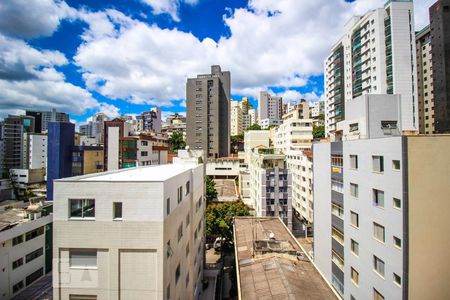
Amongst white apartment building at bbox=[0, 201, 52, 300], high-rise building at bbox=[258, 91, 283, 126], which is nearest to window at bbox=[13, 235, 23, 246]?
white apartment building at bbox=[0, 201, 52, 300]

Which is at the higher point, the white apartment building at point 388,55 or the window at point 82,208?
the white apartment building at point 388,55

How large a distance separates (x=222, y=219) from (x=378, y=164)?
21421 millimetres

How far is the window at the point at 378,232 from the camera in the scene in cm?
1441

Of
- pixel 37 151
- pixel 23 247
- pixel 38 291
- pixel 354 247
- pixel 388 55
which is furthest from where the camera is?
pixel 37 151

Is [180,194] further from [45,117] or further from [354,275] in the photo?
[45,117]

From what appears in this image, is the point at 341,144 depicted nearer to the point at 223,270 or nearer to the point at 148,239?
the point at 148,239

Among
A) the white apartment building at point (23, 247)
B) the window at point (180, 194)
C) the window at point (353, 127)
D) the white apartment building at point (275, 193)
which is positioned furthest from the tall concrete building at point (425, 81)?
the white apartment building at point (23, 247)

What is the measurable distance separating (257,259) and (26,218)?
28.1m

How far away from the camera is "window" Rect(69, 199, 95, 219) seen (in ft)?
36.7

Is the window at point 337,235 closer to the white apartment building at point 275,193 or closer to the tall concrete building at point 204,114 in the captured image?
the white apartment building at point 275,193

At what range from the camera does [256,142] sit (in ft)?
206

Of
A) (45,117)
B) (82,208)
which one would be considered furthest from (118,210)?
(45,117)

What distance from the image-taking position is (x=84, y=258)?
11062 mm

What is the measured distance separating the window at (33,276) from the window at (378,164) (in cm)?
3679
